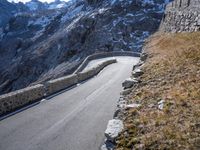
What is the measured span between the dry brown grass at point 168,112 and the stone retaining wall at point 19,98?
22.4ft

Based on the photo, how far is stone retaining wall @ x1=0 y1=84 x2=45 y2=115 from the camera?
1546 cm

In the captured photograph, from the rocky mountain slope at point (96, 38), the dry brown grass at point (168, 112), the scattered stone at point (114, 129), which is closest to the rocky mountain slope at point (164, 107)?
the dry brown grass at point (168, 112)

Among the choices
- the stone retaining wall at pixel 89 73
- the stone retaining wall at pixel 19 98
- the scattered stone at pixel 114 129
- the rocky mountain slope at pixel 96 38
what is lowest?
the rocky mountain slope at pixel 96 38

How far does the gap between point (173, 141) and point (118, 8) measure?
106991 mm

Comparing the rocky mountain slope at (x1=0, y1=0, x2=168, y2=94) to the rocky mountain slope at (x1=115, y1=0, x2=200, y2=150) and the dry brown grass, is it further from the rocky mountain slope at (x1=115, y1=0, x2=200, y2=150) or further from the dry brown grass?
the dry brown grass

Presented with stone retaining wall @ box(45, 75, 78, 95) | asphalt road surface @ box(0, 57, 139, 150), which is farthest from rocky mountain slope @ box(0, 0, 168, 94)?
asphalt road surface @ box(0, 57, 139, 150)

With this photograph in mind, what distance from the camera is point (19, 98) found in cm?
1688

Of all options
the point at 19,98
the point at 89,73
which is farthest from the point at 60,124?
the point at 89,73

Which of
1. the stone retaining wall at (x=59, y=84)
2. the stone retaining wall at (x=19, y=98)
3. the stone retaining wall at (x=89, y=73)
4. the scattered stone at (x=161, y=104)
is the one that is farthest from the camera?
the stone retaining wall at (x=89, y=73)

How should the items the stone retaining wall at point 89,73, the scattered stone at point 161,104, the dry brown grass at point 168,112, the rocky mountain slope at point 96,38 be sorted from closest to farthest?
the dry brown grass at point 168,112 < the scattered stone at point 161,104 < the stone retaining wall at point 89,73 < the rocky mountain slope at point 96,38

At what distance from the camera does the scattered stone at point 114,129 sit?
9113 millimetres

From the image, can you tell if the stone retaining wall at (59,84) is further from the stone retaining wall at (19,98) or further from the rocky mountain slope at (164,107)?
the rocky mountain slope at (164,107)

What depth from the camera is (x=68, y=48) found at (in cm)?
10881

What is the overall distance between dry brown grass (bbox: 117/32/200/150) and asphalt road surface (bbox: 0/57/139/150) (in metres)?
2.06
